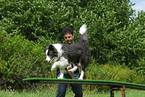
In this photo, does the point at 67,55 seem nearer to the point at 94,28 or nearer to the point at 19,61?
the point at 19,61

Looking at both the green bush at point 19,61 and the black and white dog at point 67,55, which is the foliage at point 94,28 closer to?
the green bush at point 19,61

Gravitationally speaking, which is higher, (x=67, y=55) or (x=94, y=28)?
(x=94, y=28)

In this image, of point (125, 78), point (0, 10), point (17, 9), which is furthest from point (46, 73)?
point (0, 10)

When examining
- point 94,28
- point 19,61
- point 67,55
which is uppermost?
Result: point 94,28

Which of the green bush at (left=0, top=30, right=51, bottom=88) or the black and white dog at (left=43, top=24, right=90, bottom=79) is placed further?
the green bush at (left=0, top=30, right=51, bottom=88)

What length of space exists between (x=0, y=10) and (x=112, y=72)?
918cm

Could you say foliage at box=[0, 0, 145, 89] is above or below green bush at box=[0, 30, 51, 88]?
above

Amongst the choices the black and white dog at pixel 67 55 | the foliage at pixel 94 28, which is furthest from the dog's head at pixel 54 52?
the foliage at pixel 94 28

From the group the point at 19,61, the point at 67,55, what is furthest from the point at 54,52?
the point at 19,61

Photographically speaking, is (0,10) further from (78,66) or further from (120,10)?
(78,66)

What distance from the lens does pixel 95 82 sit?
341cm

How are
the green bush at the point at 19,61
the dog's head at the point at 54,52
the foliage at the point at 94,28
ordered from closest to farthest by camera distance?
the dog's head at the point at 54,52, the green bush at the point at 19,61, the foliage at the point at 94,28

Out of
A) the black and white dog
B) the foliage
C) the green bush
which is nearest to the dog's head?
the black and white dog

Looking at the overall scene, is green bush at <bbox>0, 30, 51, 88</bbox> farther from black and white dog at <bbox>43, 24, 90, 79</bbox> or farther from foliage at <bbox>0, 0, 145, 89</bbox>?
black and white dog at <bbox>43, 24, 90, 79</bbox>
